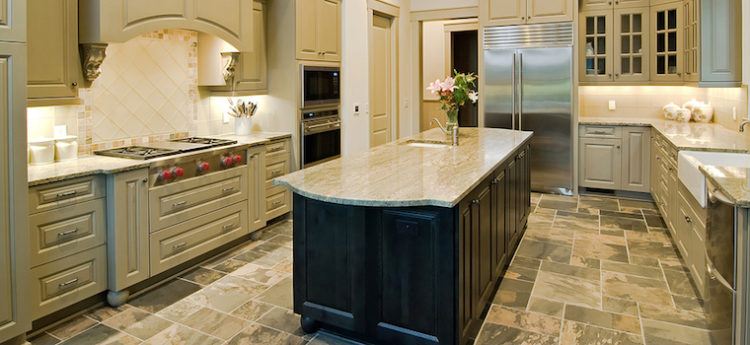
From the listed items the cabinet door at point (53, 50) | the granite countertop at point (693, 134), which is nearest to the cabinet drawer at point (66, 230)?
the cabinet door at point (53, 50)

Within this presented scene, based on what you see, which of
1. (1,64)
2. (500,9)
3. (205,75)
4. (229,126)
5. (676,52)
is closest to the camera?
(1,64)

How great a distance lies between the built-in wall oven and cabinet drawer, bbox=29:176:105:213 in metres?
2.19

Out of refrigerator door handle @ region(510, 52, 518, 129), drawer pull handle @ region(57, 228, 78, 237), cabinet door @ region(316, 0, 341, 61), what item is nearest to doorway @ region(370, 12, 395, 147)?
cabinet door @ region(316, 0, 341, 61)

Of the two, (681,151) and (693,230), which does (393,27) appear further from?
(693,230)

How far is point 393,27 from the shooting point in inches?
271

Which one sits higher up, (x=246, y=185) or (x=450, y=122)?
(x=450, y=122)

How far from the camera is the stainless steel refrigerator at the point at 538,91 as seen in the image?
6023 millimetres

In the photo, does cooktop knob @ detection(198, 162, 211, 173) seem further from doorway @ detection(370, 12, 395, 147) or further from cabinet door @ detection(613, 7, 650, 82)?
cabinet door @ detection(613, 7, 650, 82)

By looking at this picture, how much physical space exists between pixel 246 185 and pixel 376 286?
6.92 ft

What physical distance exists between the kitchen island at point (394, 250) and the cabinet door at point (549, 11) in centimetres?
368

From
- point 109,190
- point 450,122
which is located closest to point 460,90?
point 450,122

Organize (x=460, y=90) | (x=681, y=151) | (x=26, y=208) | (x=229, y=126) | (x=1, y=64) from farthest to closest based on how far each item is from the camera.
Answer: (x=229, y=126), (x=460, y=90), (x=681, y=151), (x=26, y=208), (x=1, y=64)

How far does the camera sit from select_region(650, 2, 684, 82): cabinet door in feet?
18.3

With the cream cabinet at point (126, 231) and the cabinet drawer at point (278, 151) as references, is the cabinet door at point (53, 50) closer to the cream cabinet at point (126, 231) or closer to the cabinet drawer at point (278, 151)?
the cream cabinet at point (126, 231)
